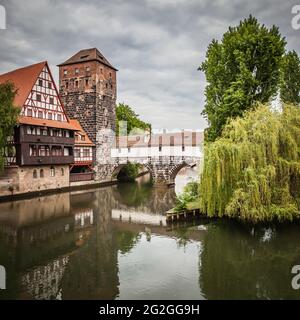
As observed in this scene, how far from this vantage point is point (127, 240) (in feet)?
43.1

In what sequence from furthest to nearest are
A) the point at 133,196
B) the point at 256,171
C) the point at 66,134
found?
the point at 66,134, the point at 133,196, the point at 256,171

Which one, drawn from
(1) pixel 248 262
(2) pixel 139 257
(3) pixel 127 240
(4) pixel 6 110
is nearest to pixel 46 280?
(2) pixel 139 257

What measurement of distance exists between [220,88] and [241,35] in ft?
10.9

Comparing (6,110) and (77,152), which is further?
(77,152)

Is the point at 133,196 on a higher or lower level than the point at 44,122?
lower

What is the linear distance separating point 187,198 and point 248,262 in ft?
22.1

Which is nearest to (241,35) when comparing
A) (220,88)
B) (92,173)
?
(220,88)

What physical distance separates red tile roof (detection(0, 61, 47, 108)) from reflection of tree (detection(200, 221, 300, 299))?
17352 millimetres

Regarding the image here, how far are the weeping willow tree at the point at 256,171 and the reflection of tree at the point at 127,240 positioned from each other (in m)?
3.39

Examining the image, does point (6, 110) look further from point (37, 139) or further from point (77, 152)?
point (77, 152)

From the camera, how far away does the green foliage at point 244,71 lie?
59.3 ft

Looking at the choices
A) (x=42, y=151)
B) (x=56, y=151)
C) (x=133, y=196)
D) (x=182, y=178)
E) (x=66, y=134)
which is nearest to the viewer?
(x=42, y=151)

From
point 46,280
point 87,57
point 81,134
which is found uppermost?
point 87,57
